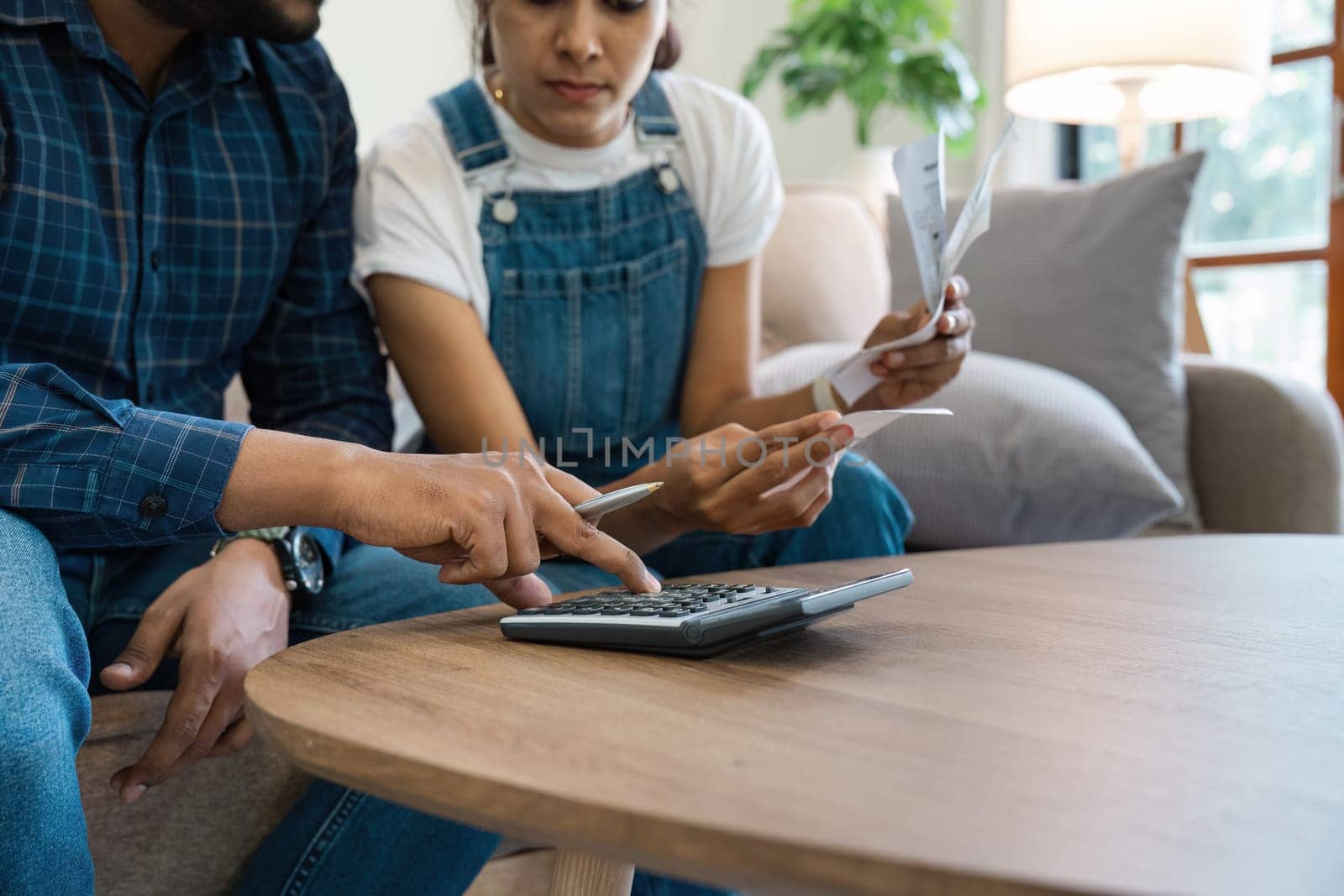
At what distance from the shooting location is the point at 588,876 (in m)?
0.70

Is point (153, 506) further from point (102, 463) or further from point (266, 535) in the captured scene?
point (266, 535)

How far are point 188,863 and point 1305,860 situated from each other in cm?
77

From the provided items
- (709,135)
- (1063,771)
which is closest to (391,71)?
(709,135)

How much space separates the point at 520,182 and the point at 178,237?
0.35 metres

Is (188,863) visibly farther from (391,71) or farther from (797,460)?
(391,71)

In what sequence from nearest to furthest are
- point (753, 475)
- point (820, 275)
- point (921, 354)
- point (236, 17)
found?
point (753, 475)
point (236, 17)
point (921, 354)
point (820, 275)

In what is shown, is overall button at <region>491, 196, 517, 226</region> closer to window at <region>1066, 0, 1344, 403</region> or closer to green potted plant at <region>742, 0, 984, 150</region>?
green potted plant at <region>742, 0, 984, 150</region>

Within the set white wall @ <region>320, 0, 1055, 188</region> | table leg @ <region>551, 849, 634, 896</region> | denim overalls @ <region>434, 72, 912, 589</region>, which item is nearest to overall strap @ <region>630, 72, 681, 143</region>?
denim overalls @ <region>434, 72, 912, 589</region>

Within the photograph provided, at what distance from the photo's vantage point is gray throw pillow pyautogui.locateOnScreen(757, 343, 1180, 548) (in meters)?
1.60

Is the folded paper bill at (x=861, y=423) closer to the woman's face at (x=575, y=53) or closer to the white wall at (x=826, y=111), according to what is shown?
the woman's face at (x=575, y=53)

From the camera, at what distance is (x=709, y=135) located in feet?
4.44

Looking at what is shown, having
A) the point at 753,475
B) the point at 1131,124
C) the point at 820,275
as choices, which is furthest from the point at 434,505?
the point at 1131,124

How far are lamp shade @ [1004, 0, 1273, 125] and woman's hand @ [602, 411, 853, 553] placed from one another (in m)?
1.67

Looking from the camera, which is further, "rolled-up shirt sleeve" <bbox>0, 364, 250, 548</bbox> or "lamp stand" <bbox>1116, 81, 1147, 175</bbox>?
"lamp stand" <bbox>1116, 81, 1147, 175</bbox>
